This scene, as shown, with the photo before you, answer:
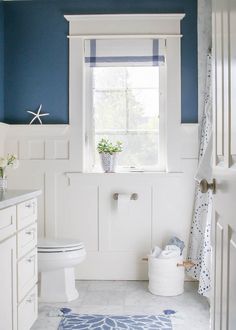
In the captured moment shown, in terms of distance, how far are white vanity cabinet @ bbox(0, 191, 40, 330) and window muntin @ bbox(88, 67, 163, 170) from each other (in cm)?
126

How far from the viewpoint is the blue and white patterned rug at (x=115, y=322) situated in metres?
2.38

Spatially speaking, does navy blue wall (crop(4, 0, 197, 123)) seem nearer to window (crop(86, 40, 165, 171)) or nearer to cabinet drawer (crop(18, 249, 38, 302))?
window (crop(86, 40, 165, 171))

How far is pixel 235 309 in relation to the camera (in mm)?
980

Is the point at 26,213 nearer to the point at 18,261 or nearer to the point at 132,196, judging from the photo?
the point at 18,261

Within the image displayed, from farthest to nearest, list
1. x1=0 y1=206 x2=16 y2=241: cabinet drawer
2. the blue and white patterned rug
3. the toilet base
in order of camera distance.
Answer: the toilet base → the blue and white patterned rug → x1=0 y1=206 x2=16 y2=241: cabinet drawer

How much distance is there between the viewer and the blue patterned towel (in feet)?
7.81

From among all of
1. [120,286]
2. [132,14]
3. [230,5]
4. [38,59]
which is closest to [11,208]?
[230,5]

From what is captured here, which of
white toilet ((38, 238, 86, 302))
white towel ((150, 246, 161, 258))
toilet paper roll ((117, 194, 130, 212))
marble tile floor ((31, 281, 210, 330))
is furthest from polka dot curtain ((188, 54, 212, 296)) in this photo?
white toilet ((38, 238, 86, 302))

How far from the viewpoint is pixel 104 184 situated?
10.9ft

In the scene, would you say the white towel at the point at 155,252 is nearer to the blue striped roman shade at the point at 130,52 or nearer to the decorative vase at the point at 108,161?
the decorative vase at the point at 108,161

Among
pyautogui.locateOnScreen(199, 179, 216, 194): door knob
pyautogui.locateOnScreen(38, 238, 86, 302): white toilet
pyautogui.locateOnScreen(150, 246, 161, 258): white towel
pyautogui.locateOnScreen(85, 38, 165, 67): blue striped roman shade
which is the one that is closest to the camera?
pyautogui.locateOnScreen(199, 179, 216, 194): door knob

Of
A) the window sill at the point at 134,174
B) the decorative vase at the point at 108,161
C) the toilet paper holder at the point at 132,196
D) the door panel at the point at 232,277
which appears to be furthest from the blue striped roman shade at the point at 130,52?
the door panel at the point at 232,277

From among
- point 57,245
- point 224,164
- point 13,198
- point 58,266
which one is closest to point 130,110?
point 57,245

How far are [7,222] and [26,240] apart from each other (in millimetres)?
341
